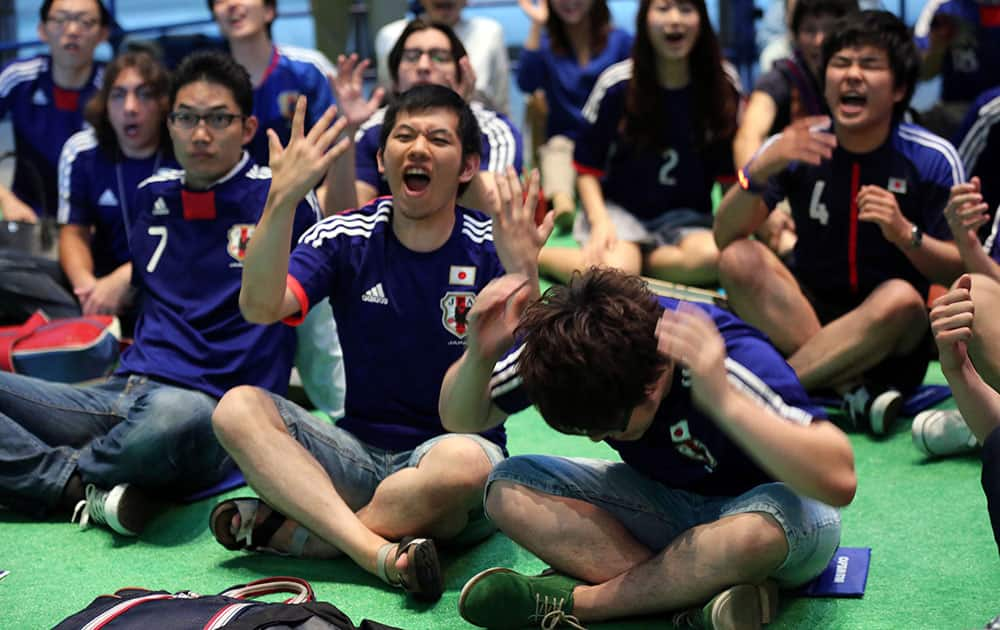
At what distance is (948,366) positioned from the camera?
2293 millimetres

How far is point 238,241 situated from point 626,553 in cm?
139

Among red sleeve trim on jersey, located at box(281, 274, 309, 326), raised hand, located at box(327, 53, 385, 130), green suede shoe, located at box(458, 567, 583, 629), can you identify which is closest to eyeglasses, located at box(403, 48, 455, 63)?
raised hand, located at box(327, 53, 385, 130)

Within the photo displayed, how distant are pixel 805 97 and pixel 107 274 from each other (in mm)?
2460

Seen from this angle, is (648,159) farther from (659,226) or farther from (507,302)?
(507,302)

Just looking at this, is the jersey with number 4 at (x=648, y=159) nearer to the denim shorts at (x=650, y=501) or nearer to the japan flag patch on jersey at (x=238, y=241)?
the japan flag patch on jersey at (x=238, y=241)

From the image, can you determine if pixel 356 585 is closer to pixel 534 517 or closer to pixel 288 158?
pixel 534 517

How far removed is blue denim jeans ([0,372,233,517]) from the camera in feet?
9.95

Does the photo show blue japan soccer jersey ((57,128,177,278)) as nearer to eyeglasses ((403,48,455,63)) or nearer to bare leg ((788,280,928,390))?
eyeglasses ((403,48,455,63))

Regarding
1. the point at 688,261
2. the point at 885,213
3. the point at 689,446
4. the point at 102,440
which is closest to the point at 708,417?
the point at 689,446

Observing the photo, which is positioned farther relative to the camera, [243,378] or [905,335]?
[905,335]

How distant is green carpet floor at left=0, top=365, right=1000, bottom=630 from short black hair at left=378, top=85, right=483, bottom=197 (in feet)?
2.86

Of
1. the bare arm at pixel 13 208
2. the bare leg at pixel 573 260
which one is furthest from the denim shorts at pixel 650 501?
the bare arm at pixel 13 208

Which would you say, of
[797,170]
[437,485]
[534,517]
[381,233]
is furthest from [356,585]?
[797,170]

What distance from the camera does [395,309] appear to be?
285cm
